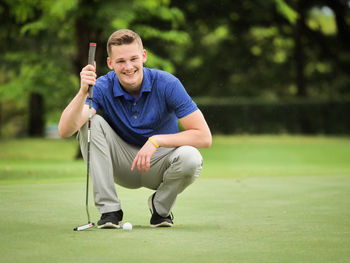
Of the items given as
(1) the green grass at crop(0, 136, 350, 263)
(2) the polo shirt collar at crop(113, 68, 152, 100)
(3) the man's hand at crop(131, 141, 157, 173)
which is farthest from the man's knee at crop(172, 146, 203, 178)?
(2) the polo shirt collar at crop(113, 68, 152, 100)

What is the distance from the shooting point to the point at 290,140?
22297 mm

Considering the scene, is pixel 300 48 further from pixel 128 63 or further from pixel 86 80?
pixel 86 80

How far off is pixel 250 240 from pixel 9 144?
18682 mm

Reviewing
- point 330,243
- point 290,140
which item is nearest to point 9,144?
point 290,140

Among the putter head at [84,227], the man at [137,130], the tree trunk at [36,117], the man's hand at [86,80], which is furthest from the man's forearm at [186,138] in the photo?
the tree trunk at [36,117]

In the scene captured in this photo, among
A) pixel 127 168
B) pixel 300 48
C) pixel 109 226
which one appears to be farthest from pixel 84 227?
pixel 300 48

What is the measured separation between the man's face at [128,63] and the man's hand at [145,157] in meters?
0.50

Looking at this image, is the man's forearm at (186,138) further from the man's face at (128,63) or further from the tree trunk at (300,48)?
the tree trunk at (300,48)

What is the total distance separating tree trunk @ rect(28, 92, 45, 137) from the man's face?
21.7 meters

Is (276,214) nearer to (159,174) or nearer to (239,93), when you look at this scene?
(159,174)

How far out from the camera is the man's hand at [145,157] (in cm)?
441

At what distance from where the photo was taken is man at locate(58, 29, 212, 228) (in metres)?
4.45

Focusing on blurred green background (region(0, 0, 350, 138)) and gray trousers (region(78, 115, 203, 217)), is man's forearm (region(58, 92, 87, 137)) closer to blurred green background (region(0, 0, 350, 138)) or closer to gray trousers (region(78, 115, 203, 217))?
gray trousers (region(78, 115, 203, 217))

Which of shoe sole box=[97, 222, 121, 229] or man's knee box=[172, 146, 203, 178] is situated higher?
man's knee box=[172, 146, 203, 178]
